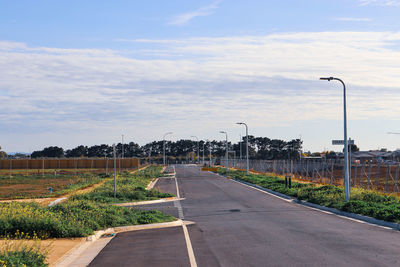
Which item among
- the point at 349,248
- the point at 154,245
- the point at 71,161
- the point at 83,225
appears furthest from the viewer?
the point at 71,161

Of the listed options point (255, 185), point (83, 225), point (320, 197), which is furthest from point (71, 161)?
point (83, 225)

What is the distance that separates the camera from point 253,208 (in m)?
23.9

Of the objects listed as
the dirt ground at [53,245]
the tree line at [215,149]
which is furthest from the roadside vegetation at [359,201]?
the tree line at [215,149]

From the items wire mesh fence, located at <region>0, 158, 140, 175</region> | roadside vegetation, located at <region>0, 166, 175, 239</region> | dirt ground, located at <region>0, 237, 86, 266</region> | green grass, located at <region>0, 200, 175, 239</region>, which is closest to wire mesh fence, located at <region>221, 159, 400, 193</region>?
roadside vegetation, located at <region>0, 166, 175, 239</region>

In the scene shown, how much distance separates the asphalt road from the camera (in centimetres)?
1072

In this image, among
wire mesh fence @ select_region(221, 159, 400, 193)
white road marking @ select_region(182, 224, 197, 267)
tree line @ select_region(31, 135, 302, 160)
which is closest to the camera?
white road marking @ select_region(182, 224, 197, 267)

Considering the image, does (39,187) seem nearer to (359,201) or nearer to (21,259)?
(359,201)

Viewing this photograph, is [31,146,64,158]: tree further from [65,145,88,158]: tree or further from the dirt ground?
the dirt ground

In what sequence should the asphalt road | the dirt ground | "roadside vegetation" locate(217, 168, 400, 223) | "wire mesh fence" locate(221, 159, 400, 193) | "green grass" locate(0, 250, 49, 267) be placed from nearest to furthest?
"green grass" locate(0, 250, 49, 267) → the asphalt road → the dirt ground → "roadside vegetation" locate(217, 168, 400, 223) → "wire mesh fence" locate(221, 159, 400, 193)

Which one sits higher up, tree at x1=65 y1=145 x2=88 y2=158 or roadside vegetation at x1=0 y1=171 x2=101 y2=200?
tree at x1=65 y1=145 x2=88 y2=158

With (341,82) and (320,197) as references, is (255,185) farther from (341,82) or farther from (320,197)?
(341,82)

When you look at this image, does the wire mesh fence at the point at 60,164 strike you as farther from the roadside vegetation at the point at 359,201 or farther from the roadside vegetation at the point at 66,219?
the roadside vegetation at the point at 66,219

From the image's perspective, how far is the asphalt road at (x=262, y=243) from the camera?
10.7 metres

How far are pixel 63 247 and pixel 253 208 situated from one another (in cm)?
1293
